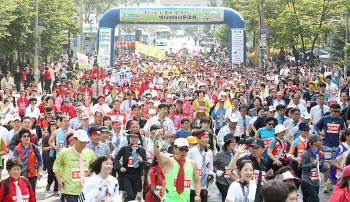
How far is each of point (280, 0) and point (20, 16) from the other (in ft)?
51.9

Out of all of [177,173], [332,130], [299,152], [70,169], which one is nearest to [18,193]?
[70,169]

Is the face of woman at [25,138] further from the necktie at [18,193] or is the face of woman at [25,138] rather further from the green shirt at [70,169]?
the necktie at [18,193]

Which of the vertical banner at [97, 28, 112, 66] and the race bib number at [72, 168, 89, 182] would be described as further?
the vertical banner at [97, 28, 112, 66]

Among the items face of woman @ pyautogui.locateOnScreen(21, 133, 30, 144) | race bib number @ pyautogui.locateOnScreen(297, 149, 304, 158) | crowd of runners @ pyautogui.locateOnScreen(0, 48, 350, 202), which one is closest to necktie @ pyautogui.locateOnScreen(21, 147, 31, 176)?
crowd of runners @ pyautogui.locateOnScreen(0, 48, 350, 202)

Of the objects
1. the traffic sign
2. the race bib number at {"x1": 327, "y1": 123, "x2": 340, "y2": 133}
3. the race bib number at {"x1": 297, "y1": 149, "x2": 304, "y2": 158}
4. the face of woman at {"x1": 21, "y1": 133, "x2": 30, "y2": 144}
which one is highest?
the traffic sign

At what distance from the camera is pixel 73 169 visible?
8094 millimetres

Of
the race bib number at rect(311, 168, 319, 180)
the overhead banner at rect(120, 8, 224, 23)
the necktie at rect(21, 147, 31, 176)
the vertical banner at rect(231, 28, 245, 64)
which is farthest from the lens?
the overhead banner at rect(120, 8, 224, 23)

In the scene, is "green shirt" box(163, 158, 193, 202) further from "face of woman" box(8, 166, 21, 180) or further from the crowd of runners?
"face of woman" box(8, 166, 21, 180)

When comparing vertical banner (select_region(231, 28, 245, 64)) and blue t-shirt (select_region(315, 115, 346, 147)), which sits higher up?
vertical banner (select_region(231, 28, 245, 64))

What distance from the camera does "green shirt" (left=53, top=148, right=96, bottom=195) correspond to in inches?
318

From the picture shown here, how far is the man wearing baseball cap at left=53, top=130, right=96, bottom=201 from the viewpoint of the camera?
809 centimetres

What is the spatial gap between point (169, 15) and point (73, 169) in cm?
2860

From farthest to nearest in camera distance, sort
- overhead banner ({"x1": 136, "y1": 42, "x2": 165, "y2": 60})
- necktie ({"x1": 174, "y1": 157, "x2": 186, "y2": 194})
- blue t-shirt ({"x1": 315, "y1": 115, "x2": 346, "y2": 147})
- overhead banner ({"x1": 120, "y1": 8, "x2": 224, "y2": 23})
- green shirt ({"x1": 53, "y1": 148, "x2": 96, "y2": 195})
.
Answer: overhead banner ({"x1": 136, "y1": 42, "x2": 165, "y2": 60}), overhead banner ({"x1": 120, "y1": 8, "x2": 224, "y2": 23}), blue t-shirt ({"x1": 315, "y1": 115, "x2": 346, "y2": 147}), green shirt ({"x1": 53, "y1": 148, "x2": 96, "y2": 195}), necktie ({"x1": 174, "y1": 157, "x2": 186, "y2": 194})

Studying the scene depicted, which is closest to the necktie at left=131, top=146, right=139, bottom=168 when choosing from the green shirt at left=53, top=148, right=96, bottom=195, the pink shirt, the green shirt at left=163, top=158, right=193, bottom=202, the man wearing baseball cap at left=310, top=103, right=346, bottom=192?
the green shirt at left=53, top=148, right=96, bottom=195
